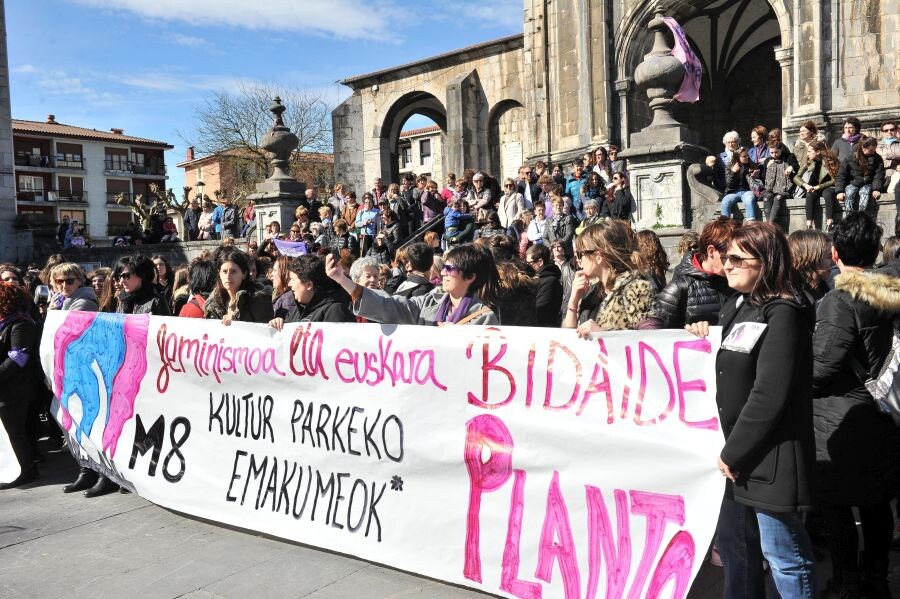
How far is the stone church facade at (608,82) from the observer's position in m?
15.8

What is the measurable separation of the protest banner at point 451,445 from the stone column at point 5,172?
686 inches

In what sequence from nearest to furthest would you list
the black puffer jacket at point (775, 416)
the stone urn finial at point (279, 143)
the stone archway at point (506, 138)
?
1. the black puffer jacket at point (775, 416)
2. the stone urn finial at point (279, 143)
3. the stone archway at point (506, 138)

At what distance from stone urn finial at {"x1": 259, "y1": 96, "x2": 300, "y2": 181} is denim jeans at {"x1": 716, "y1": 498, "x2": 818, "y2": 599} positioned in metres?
13.8

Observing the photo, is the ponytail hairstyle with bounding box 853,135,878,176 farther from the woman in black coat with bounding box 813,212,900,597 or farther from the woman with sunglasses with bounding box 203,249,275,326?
the woman with sunglasses with bounding box 203,249,275,326

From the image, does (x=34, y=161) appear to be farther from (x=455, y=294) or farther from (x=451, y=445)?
(x=451, y=445)

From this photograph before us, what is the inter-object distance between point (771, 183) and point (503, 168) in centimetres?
1803

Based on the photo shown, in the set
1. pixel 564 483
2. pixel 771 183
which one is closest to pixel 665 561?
pixel 564 483

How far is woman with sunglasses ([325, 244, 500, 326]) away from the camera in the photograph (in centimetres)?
448

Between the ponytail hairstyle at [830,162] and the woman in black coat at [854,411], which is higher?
the ponytail hairstyle at [830,162]

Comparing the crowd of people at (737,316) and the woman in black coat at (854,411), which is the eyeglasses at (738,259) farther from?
the woman in black coat at (854,411)

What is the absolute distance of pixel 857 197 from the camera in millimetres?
8844

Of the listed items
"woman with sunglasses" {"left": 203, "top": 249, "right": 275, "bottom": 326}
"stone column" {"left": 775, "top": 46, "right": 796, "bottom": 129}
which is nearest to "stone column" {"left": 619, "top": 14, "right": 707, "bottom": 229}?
"woman with sunglasses" {"left": 203, "top": 249, "right": 275, "bottom": 326}

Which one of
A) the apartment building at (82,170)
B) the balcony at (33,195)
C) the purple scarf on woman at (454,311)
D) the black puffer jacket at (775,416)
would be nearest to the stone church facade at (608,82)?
the purple scarf on woman at (454,311)

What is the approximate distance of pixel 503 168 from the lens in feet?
90.1
